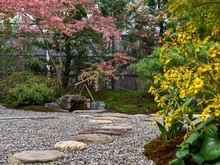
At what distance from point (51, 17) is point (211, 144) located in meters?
5.48

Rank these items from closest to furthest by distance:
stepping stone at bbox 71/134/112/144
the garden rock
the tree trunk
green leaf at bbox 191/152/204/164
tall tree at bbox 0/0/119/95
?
green leaf at bbox 191/152/204/164 → stepping stone at bbox 71/134/112/144 → tall tree at bbox 0/0/119/95 → the garden rock → the tree trunk

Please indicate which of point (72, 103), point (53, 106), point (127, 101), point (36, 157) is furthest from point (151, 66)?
point (36, 157)

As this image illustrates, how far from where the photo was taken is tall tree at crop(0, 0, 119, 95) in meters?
6.52

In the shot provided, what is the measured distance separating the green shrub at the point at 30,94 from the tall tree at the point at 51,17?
1.81 ft

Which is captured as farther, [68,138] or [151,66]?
[151,66]

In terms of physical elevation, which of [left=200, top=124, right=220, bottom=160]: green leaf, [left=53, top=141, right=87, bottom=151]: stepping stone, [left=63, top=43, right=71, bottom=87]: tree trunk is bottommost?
[left=53, top=141, right=87, bottom=151]: stepping stone

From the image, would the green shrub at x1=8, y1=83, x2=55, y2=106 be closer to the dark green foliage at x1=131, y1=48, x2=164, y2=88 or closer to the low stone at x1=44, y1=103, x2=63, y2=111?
the low stone at x1=44, y1=103, x2=63, y2=111

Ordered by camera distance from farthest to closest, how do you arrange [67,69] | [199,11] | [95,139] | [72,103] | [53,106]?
1. [67,69]
2. [72,103]
3. [53,106]
4. [199,11]
5. [95,139]

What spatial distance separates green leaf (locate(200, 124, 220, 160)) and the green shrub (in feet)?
18.6

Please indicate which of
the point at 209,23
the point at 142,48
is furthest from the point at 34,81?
the point at 209,23

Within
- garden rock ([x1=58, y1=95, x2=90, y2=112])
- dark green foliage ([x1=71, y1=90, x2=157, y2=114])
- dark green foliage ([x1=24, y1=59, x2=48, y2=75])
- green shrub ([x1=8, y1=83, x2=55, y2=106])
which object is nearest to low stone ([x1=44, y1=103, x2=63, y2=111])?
garden rock ([x1=58, y1=95, x2=90, y2=112])

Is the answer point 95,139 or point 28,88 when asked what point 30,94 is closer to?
point 28,88

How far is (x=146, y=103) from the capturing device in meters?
7.46

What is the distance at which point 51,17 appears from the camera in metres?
6.64
